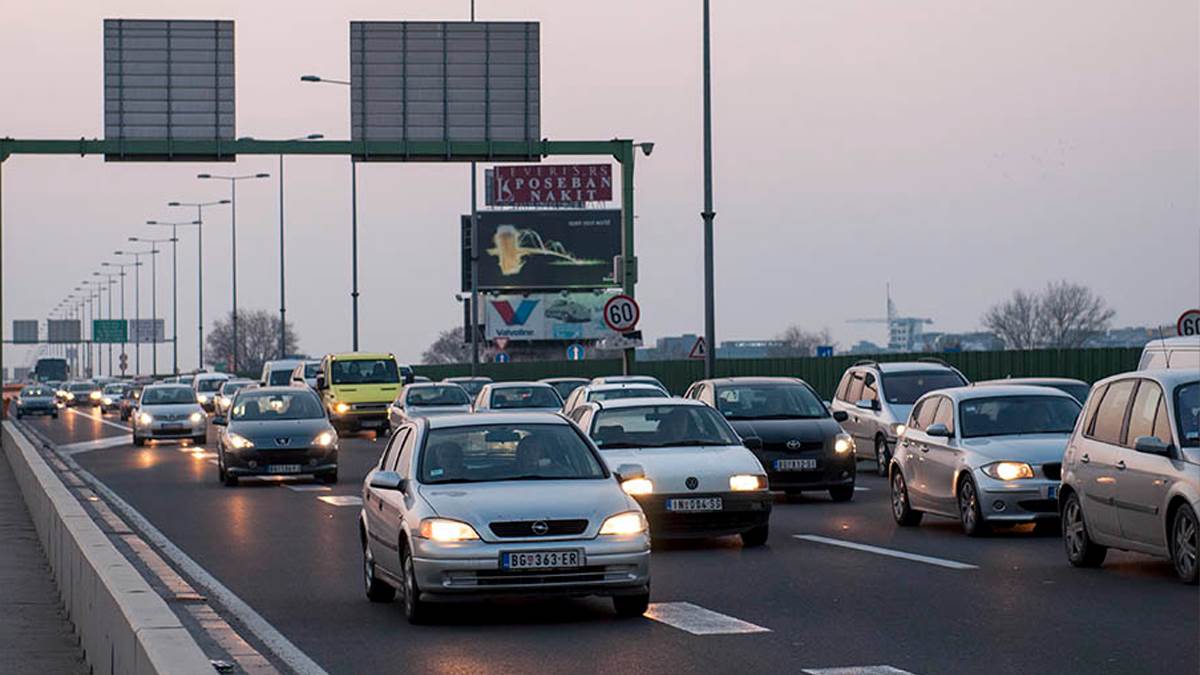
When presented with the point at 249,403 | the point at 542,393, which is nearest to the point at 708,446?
the point at 249,403

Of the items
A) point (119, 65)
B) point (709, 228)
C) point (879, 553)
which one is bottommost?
point (879, 553)

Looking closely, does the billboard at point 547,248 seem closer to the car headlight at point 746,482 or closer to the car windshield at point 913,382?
the car windshield at point 913,382

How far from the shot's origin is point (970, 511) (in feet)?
66.0

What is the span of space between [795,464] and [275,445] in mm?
10186

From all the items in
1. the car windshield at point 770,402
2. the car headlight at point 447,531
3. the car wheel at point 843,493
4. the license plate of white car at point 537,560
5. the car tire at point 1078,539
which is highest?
the car windshield at point 770,402

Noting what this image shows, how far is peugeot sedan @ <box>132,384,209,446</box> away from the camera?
51406mm

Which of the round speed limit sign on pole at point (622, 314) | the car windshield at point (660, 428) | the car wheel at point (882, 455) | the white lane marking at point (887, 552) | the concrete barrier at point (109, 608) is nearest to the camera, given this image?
the concrete barrier at point (109, 608)

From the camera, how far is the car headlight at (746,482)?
19094mm

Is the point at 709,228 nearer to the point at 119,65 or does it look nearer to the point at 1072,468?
the point at 119,65

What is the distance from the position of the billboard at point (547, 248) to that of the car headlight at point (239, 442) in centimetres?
7736

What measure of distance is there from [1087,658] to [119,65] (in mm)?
38785

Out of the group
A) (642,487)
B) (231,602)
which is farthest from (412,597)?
(642,487)

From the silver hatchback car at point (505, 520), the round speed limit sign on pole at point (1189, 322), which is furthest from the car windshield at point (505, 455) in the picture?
the round speed limit sign on pole at point (1189, 322)

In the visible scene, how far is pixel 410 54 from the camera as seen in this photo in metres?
47.6
